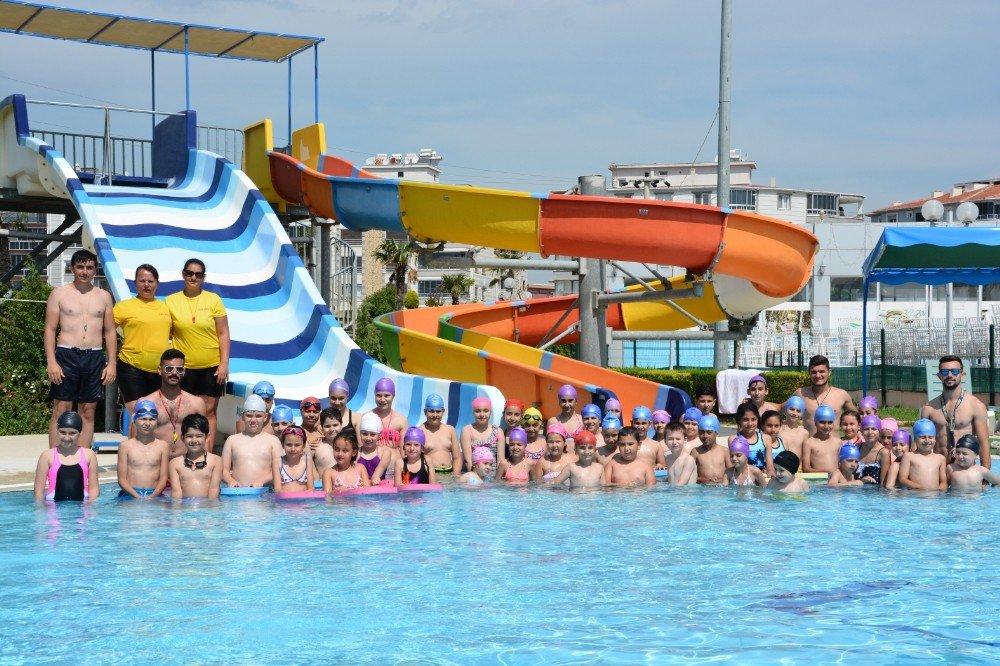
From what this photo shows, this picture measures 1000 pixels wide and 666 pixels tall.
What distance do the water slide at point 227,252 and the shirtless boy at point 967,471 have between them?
390 centimetres

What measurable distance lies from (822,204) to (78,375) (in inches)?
A: 2850

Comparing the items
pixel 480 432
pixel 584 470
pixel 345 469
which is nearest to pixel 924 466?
pixel 584 470

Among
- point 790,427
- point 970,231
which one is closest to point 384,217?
point 790,427

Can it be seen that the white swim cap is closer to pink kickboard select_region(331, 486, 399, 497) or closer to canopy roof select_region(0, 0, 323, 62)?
pink kickboard select_region(331, 486, 399, 497)

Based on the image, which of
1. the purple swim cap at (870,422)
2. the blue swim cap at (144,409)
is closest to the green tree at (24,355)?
the blue swim cap at (144,409)

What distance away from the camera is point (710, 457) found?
9898 mm

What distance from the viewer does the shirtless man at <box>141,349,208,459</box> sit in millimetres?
8859

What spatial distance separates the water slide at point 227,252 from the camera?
11562 mm

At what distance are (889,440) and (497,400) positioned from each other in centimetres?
342

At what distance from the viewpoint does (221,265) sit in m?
13.8

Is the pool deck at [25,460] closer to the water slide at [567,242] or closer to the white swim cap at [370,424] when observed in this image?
the white swim cap at [370,424]

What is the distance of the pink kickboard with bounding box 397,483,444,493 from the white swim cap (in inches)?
19.6

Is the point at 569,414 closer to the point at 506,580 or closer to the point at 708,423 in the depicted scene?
the point at 708,423

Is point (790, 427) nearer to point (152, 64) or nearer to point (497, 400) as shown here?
point (497, 400)
